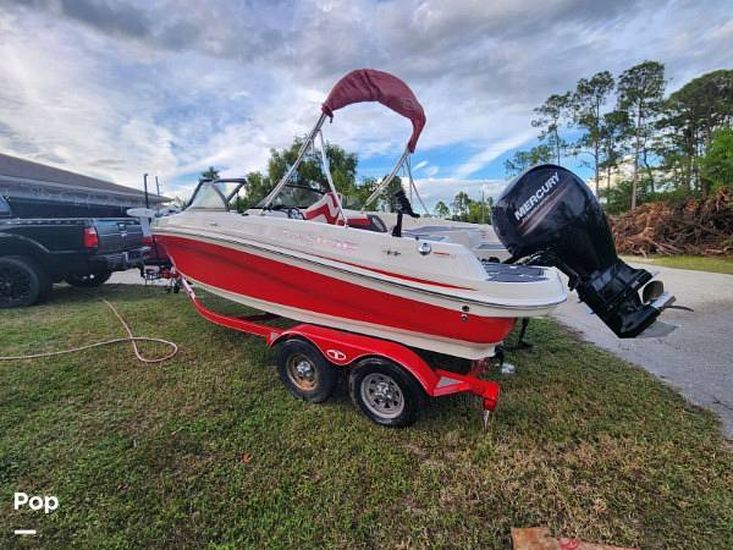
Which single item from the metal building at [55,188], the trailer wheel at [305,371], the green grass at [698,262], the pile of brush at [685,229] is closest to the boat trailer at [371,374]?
the trailer wheel at [305,371]

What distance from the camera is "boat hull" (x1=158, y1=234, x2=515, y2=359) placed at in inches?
91.5

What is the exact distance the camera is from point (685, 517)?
1.75 meters

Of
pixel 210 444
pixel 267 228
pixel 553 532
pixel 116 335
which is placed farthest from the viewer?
pixel 116 335

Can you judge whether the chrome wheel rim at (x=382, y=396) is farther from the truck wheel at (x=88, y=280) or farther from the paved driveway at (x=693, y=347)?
the truck wheel at (x=88, y=280)

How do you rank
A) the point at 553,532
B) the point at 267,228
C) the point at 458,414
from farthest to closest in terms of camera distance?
the point at 267,228
the point at 458,414
the point at 553,532

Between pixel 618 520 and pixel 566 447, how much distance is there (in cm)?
56

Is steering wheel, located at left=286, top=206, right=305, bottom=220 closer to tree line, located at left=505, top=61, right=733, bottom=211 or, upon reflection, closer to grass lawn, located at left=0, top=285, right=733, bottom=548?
grass lawn, located at left=0, top=285, right=733, bottom=548

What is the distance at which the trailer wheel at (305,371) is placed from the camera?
2.71m

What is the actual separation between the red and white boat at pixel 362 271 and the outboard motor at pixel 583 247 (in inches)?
8.1

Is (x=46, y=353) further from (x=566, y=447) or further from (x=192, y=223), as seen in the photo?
(x=566, y=447)

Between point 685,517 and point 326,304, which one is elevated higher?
point 326,304

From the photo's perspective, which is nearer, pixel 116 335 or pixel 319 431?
pixel 319 431

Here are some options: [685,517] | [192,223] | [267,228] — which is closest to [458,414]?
[685,517]

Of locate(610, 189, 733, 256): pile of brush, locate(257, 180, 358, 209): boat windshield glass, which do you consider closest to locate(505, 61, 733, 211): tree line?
locate(610, 189, 733, 256): pile of brush
